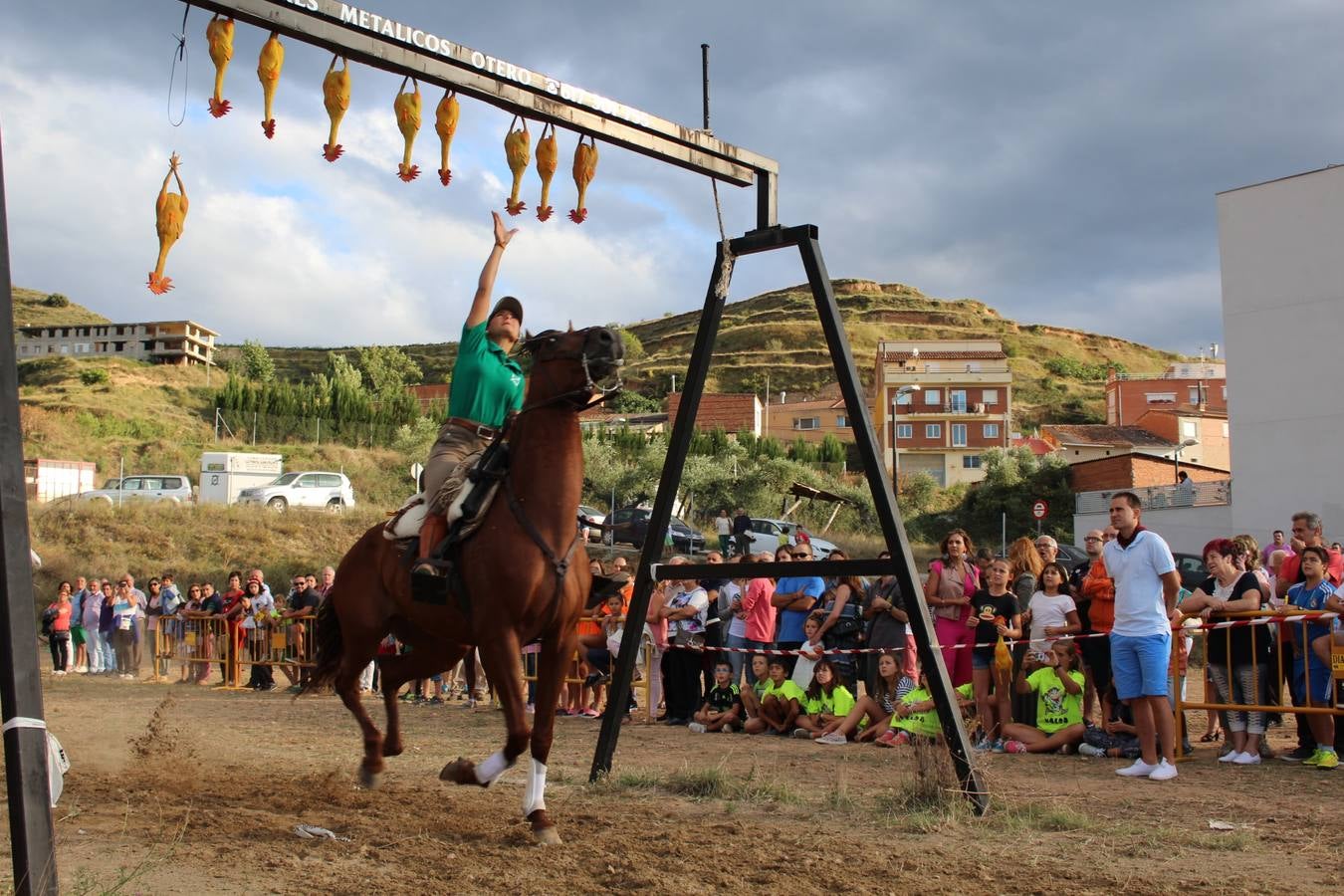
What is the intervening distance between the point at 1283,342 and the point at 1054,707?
3175cm

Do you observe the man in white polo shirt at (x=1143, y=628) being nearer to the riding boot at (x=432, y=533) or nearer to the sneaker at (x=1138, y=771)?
the sneaker at (x=1138, y=771)

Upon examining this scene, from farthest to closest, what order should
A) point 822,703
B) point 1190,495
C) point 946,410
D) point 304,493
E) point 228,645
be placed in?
1. point 946,410
2. point 304,493
3. point 1190,495
4. point 228,645
5. point 822,703

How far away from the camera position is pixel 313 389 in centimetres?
7069

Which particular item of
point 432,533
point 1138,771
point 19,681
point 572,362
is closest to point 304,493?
point 432,533

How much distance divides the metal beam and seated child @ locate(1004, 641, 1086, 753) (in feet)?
17.2

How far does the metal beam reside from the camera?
6.18 m

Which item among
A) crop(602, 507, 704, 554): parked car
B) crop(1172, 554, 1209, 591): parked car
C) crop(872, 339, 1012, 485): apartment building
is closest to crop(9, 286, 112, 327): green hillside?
crop(872, 339, 1012, 485): apartment building

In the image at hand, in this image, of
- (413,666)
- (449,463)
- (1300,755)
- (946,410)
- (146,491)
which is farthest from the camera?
(946,410)

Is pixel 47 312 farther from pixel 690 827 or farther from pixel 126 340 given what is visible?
pixel 690 827

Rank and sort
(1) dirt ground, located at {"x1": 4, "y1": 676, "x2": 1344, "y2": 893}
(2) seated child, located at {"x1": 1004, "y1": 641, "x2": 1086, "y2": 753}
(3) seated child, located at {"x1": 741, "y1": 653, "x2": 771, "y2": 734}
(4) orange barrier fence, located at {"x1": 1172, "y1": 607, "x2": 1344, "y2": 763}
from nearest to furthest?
(1) dirt ground, located at {"x1": 4, "y1": 676, "x2": 1344, "y2": 893} < (4) orange barrier fence, located at {"x1": 1172, "y1": 607, "x2": 1344, "y2": 763} < (2) seated child, located at {"x1": 1004, "y1": 641, "x2": 1086, "y2": 753} < (3) seated child, located at {"x1": 741, "y1": 653, "x2": 771, "y2": 734}

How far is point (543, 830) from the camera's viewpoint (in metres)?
6.04

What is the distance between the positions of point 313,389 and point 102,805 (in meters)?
66.7

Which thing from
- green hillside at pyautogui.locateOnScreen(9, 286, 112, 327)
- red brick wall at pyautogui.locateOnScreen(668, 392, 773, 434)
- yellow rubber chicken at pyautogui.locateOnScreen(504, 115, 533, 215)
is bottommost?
yellow rubber chicken at pyautogui.locateOnScreen(504, 115, 533, 215)

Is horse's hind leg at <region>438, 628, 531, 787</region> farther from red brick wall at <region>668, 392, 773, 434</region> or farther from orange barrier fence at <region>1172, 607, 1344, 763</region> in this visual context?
red brick wall at <region>668, 392, 773, 434</region>
